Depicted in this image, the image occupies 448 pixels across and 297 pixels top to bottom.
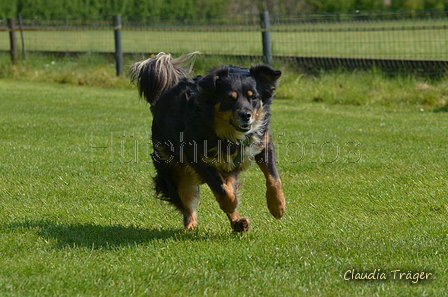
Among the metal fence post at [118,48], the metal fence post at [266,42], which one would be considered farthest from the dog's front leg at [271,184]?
the metal fence post at [118,48]

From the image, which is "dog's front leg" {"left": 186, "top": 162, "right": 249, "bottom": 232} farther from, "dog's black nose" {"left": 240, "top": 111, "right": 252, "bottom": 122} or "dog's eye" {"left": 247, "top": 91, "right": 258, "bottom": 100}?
"dog's eye" {"left": 247, "top": 91, "right": 258, "bottom": 100}

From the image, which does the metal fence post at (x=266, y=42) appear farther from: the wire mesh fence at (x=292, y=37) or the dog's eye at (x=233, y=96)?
the dog's eye at (x=233, y=96)

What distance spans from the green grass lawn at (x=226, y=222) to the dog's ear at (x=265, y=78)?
961 millimetres

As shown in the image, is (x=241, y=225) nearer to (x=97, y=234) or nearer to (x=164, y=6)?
(x=97, y=234)

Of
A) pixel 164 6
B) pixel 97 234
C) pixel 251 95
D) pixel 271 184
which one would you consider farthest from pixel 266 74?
pixel 164 6

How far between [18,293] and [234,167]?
182 centimetres

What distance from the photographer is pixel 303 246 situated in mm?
4082

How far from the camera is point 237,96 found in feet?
14.6

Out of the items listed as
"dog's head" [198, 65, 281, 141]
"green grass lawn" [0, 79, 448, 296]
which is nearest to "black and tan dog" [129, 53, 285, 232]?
"dog's head" [198, 65, 281, 141]

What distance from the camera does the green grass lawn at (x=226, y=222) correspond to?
3.46m

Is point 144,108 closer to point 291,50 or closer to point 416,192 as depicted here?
point 291,50

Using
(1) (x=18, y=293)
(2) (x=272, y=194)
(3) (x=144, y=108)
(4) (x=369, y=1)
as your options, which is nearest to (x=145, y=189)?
(2) (x=272, y=194)

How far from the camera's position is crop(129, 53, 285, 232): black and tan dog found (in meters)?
4.41

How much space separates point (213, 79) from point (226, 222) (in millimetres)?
1151
